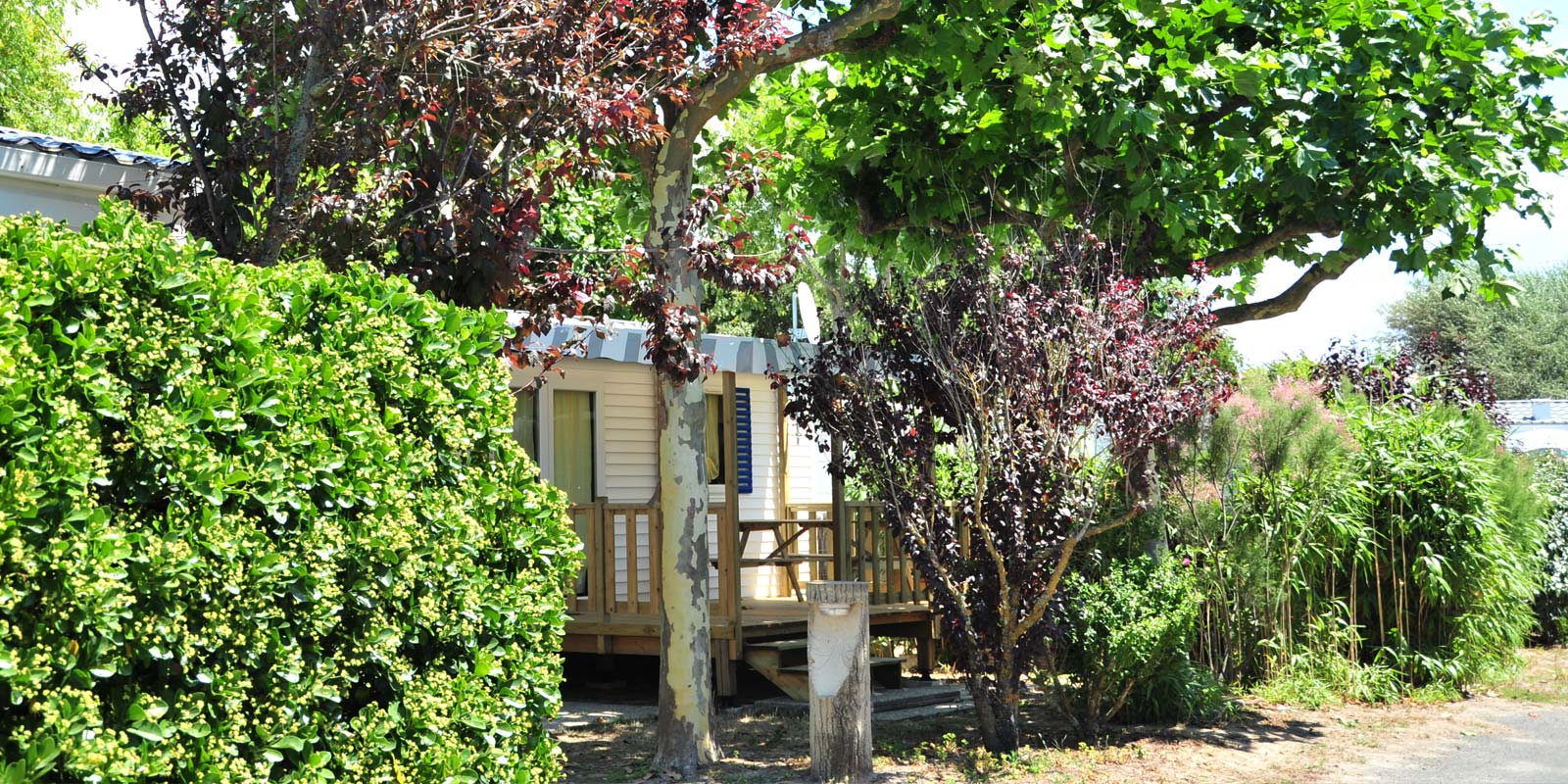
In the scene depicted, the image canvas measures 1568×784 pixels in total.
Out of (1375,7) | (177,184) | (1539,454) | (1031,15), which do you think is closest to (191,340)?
(177,184)

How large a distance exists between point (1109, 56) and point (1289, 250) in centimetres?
345

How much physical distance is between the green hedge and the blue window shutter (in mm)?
8680

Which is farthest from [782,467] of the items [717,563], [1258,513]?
[1258,513]

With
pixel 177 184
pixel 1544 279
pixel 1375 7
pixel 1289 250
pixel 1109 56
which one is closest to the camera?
pixel 177 184

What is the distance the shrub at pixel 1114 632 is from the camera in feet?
30.1

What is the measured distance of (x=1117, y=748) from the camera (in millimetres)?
9125

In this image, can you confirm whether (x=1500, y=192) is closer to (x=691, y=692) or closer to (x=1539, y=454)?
(x=691, y=692)

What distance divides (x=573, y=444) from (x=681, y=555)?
5.10 metres

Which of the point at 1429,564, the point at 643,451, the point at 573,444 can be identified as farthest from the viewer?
the point at 643,451

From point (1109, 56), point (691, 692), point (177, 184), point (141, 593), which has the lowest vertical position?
point (691, 692)

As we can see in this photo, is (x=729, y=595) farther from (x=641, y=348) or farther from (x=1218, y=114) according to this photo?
(x=1218, y=114)

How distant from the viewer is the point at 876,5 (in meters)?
8.79

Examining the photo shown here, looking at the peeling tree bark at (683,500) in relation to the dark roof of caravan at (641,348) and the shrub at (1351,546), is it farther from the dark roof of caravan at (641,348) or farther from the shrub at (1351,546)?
the shrub at (1351,546)

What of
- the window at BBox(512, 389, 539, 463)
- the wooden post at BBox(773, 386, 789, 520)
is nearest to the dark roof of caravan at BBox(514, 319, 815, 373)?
the window at BBox(512, 389, 539, 463)
